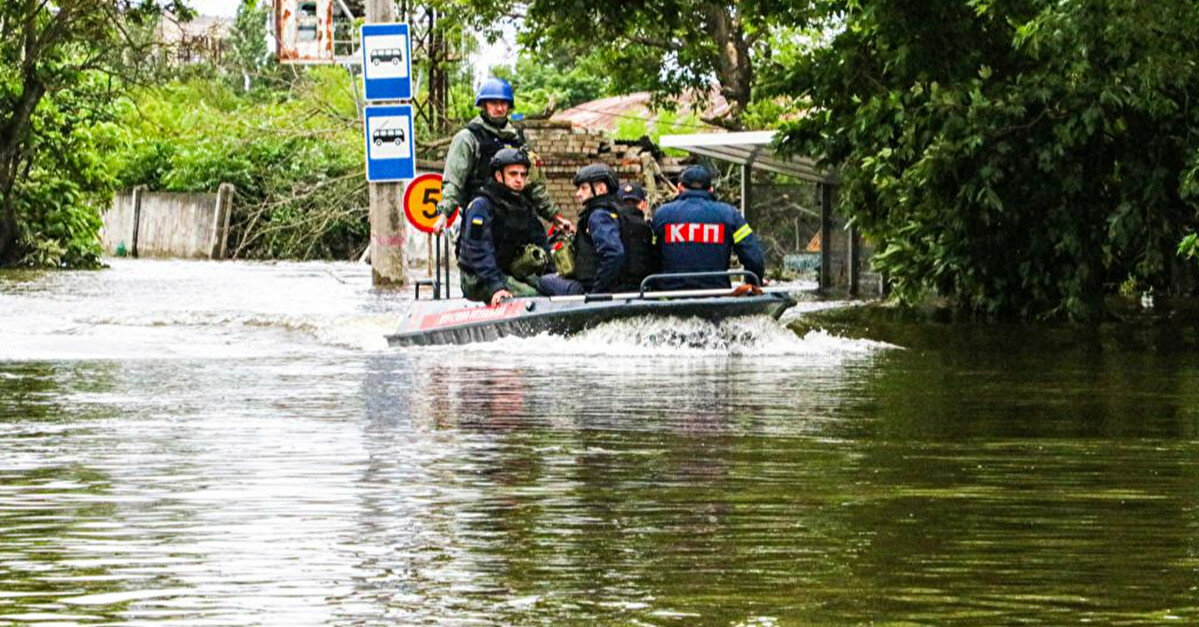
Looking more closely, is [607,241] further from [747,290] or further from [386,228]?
[386,228]

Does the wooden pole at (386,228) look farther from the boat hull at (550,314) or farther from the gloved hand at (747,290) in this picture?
the gloved hand at (747,290)

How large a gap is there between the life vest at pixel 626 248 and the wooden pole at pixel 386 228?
11159 mm

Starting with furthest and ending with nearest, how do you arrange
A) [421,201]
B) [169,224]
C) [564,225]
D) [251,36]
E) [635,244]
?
1. [251,36]
2. [169,224]
3. [421,201]
4. [564,225]
5. [635,244]

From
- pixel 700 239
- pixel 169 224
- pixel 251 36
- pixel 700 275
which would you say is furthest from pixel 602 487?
pixel 251 36

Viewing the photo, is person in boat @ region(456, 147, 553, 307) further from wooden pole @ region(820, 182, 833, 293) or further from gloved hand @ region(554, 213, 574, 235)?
wooden pole @ region(820, 182, 833, 293)

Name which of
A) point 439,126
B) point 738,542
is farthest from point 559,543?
point 439,126

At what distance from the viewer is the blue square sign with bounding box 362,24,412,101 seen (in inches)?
1110

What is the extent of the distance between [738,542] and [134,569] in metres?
1.69

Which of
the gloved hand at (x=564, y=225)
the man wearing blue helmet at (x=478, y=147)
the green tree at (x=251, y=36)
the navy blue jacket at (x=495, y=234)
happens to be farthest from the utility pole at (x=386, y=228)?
Result: the green tree at (x=251, y=36)

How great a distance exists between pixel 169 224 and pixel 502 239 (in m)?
32.4

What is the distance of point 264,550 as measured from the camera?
22.8ft

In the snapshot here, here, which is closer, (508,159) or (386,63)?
(508,159)

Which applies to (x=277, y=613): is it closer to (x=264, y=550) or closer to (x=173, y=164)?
(x=264, y=550)

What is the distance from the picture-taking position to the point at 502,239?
61.6 feet
